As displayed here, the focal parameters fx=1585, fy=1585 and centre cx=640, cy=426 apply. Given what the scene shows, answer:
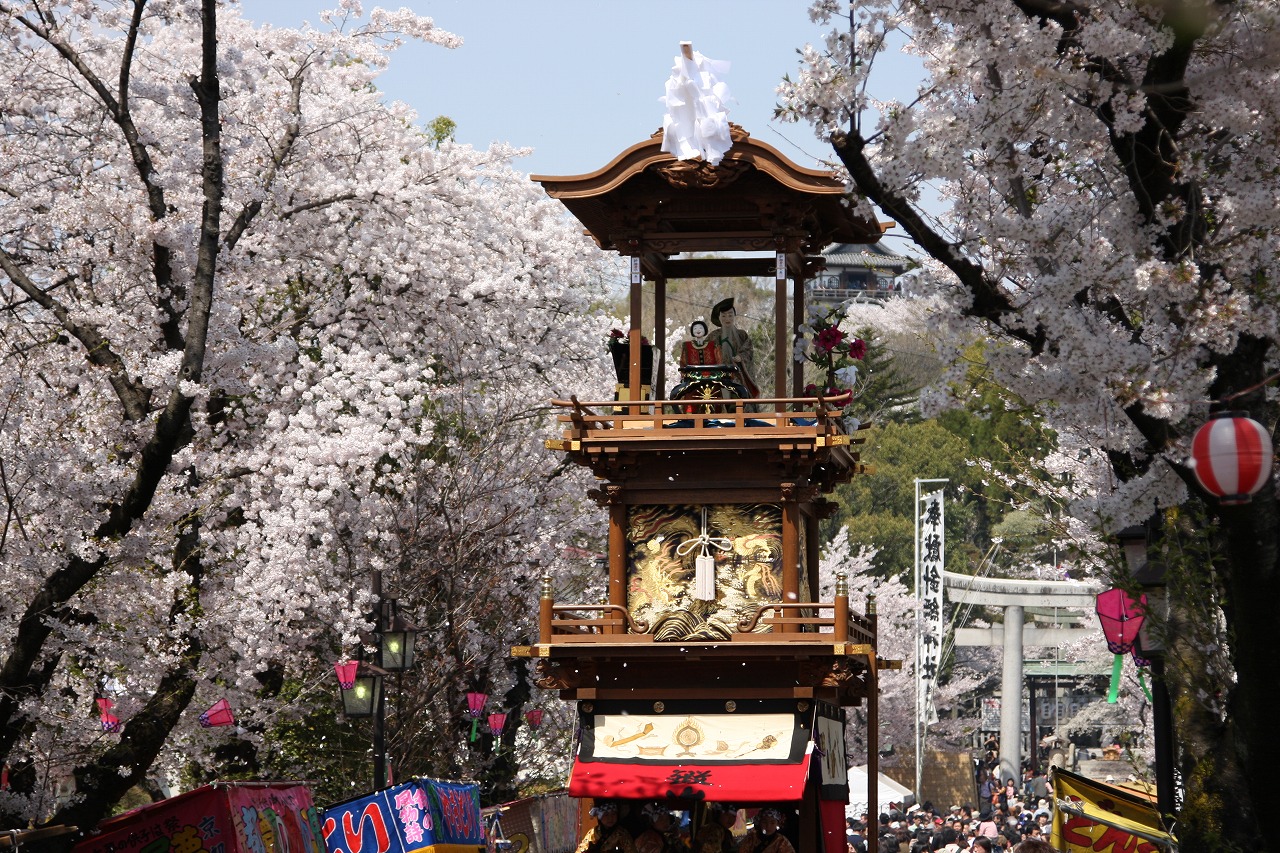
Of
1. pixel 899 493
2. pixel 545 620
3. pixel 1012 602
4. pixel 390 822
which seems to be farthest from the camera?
pixel 899 493

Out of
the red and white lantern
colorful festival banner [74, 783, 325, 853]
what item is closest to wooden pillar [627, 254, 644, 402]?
colorful festival banner [74, 783, 325, 853]

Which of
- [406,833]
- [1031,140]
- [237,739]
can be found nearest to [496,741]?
[237,739]

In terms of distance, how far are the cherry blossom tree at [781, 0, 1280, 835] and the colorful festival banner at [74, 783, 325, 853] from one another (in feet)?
28.5

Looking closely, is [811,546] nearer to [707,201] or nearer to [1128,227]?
[707,201]

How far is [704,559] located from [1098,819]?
24.8ft

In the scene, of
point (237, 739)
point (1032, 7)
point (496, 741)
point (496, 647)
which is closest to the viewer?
point (1032, 7)

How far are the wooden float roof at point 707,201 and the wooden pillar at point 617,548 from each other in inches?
135

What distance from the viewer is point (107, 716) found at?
2033 centimetres

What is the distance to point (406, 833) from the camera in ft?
56.7

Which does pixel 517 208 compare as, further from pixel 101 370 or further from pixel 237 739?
pixel 101 370

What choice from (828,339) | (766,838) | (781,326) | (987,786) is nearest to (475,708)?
(766,838)

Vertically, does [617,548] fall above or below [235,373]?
below

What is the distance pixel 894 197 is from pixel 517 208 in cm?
2065

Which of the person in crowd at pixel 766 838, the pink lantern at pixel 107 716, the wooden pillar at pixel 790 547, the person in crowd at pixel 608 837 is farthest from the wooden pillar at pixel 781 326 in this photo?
the pink lantern at pixel 107 716
